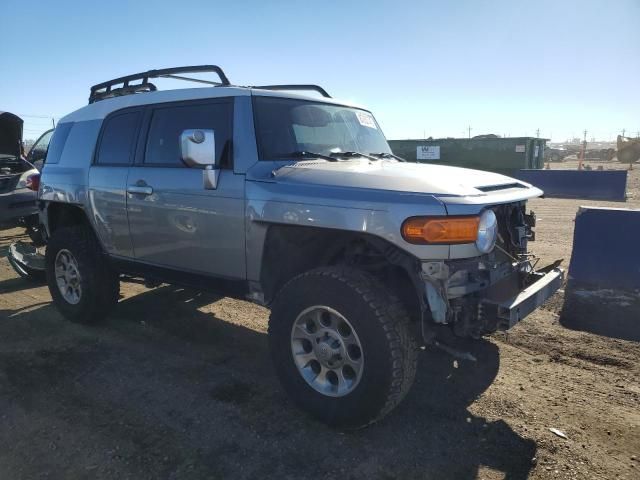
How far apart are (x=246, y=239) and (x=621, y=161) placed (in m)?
41.8

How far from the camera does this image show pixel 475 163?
21.2 m

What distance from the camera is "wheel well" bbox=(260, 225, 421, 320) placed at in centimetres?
296

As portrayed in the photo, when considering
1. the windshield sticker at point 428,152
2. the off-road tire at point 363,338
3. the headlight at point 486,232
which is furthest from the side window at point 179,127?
the windshield sticker at point 428,152

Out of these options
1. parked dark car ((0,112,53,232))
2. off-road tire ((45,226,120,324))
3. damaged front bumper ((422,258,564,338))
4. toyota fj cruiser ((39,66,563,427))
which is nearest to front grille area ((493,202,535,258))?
toyota fj cruiser ((39,66,563,427))

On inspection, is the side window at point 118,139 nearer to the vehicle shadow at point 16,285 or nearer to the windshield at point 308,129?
the windshield at point 308,129

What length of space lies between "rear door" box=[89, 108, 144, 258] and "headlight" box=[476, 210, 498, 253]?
3.00 meters

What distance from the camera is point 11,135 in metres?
10.5

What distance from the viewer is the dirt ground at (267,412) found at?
270cm

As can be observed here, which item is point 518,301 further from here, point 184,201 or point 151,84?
point 151,84

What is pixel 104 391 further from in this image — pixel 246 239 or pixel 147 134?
pixel 147 134

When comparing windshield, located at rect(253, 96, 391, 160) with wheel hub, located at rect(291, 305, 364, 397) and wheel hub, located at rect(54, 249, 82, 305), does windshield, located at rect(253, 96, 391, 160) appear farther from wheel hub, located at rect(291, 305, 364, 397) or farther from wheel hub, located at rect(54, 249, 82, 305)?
wheel hub, located at rect(54, 249, 82, 305)

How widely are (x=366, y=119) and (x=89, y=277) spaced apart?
3.04 meters

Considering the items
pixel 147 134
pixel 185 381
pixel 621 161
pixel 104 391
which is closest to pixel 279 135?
pixel 147 134

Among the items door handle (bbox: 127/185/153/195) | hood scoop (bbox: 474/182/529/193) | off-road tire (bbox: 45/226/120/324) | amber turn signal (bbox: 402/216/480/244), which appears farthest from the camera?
off-road tire (bbox: 45/226/120/324)
